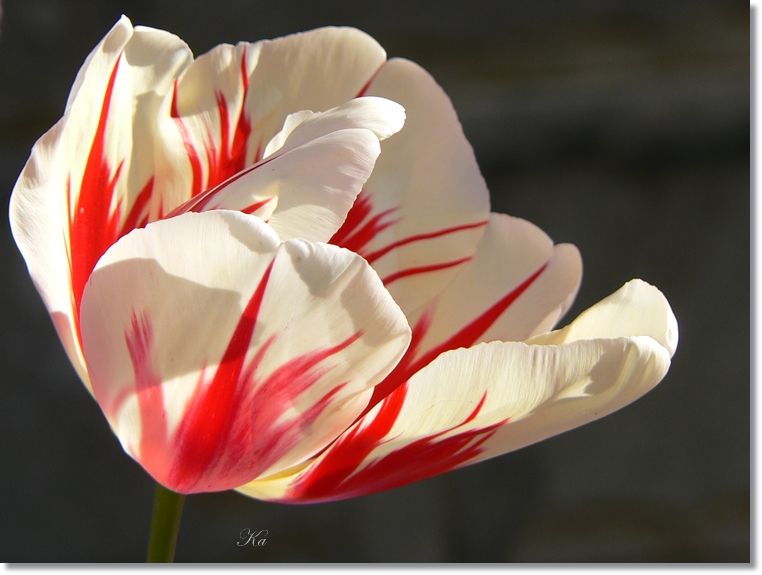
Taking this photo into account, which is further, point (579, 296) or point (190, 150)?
point (579, 296)

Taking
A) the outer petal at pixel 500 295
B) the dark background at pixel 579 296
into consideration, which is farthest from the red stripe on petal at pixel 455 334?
the dark background at pixel 579 296

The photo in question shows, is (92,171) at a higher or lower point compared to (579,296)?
higher

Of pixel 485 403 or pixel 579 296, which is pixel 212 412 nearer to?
pixel 485 403

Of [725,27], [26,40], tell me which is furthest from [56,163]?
[725,27]

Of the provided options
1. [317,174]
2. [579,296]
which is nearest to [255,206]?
[317,174]

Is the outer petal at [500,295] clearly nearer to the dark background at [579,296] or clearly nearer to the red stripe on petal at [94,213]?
the red stripe on petal at [94,213]

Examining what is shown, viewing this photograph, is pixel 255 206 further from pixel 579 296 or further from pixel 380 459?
pixel 579 296
